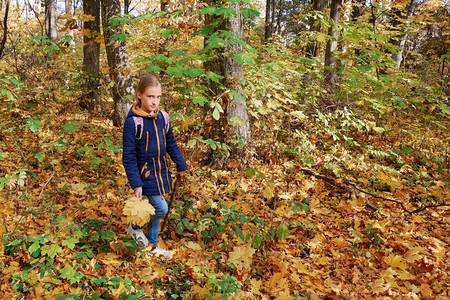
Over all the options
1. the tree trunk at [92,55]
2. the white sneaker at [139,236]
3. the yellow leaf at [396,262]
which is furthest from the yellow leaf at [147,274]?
the tree trunk at [92,55]

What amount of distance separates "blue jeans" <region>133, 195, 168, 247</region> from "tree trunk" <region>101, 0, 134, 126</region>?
3.20 m

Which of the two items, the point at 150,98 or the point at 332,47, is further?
the point at 332,47

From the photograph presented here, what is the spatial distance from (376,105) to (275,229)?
12.5 ft

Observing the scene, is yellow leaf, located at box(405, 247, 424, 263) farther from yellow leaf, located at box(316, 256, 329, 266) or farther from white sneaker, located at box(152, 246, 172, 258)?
white sneaker, located at box(152, 246, 172, 258)

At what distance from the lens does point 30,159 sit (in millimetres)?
4535

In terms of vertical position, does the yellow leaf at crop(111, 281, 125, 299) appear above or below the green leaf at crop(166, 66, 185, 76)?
below

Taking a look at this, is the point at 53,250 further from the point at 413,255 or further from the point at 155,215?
the point at 413,255

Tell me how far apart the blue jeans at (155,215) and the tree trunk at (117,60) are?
320 centimetres

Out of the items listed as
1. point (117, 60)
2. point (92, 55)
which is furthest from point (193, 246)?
point (92, 55)

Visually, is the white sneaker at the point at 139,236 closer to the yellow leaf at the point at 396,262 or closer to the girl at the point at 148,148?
the girl at the point at 148,148

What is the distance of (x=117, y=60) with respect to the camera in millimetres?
5922

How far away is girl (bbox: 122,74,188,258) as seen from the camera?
258 centimetres

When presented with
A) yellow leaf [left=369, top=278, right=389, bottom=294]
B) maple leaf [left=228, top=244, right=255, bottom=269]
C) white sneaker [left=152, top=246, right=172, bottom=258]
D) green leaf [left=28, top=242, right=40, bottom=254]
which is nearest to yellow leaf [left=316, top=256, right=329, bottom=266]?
yellow leaf [left=369, top=278, right=389, bottom=294]

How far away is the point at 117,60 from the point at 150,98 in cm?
392
